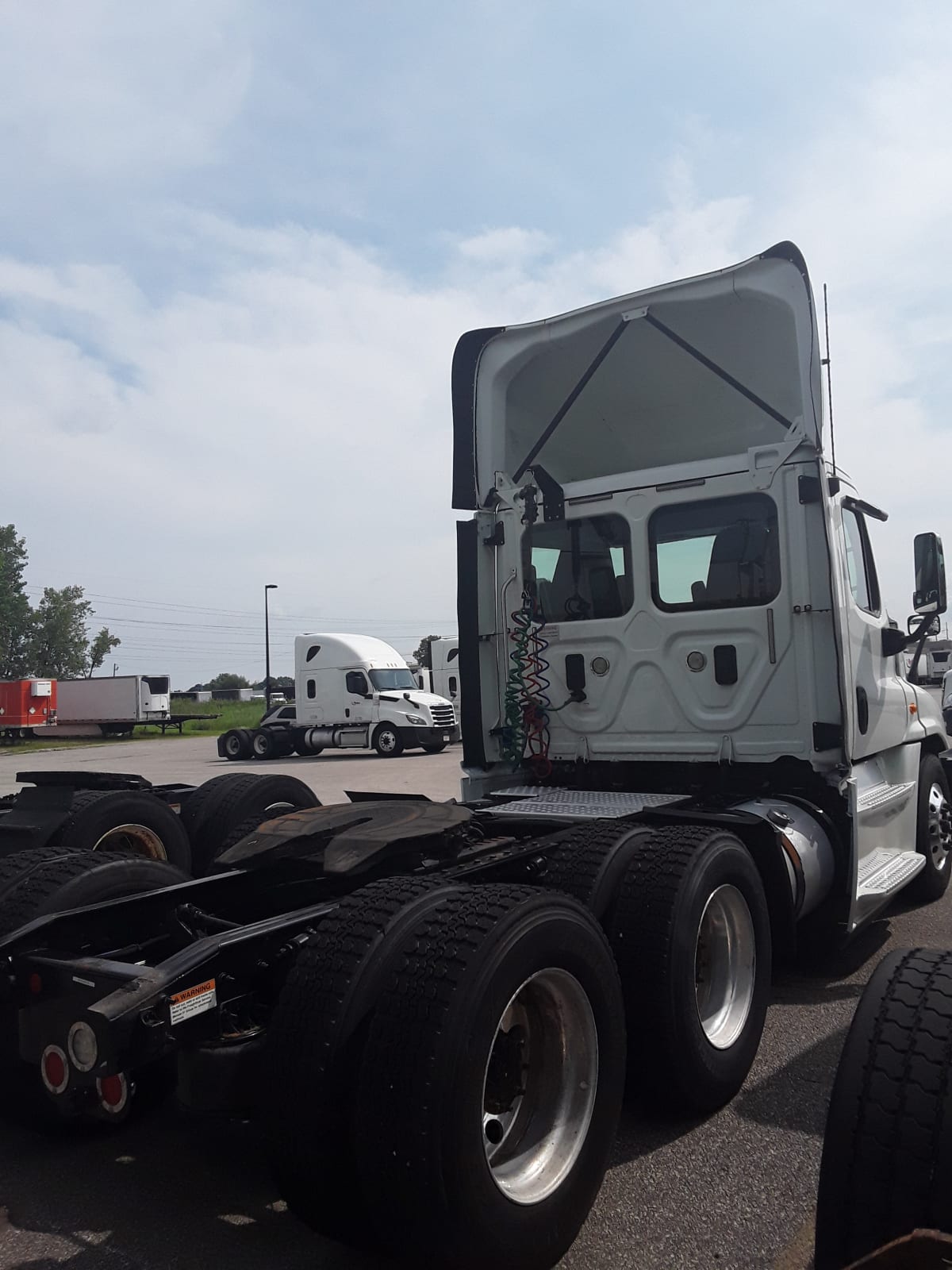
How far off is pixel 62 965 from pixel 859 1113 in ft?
6.64

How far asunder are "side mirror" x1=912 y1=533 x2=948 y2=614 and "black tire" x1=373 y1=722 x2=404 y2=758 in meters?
20.8

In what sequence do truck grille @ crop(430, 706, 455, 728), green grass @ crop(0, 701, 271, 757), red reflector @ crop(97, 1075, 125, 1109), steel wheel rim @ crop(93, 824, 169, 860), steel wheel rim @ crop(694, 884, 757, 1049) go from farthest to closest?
green grass @ crop(0, 701, 271, 757) < truck grille @ crop(430, 706, 455, 728) < steel wheel rim @ crop(93, 824, 169, 860) < steel wheel rim @ crop(694, 884, 757, 1049) < red reflector @ crop(97, 1075, 125, 1109)

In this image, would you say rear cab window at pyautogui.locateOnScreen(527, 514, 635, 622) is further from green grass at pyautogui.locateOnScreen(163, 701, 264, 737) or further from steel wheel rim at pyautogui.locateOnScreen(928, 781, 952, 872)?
green grass at pyautogui.locateOnScreen(163, 701, 264, 737)

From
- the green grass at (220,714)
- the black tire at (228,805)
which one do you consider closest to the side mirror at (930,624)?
the black tire at (228,805)

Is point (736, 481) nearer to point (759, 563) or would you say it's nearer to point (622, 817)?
point (759, 563)

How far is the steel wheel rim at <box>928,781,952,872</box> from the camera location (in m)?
6.95

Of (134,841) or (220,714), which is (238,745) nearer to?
(134,841)

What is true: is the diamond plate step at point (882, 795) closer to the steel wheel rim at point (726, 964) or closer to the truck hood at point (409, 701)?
the steel wheel rim at point (726, 964)

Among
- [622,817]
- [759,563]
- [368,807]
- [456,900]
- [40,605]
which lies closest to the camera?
[456,900]

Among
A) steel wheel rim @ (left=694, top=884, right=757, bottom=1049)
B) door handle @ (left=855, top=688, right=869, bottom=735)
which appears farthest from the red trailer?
steel wheel rim @ (left=694, top=884, right=757, bottom=1049)

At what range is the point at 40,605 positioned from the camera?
86.1 metres

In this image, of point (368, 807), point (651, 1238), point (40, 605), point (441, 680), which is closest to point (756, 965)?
point (651, 1238)

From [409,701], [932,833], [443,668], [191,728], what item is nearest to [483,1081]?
[932,833]

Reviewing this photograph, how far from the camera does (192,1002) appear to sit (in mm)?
2623
